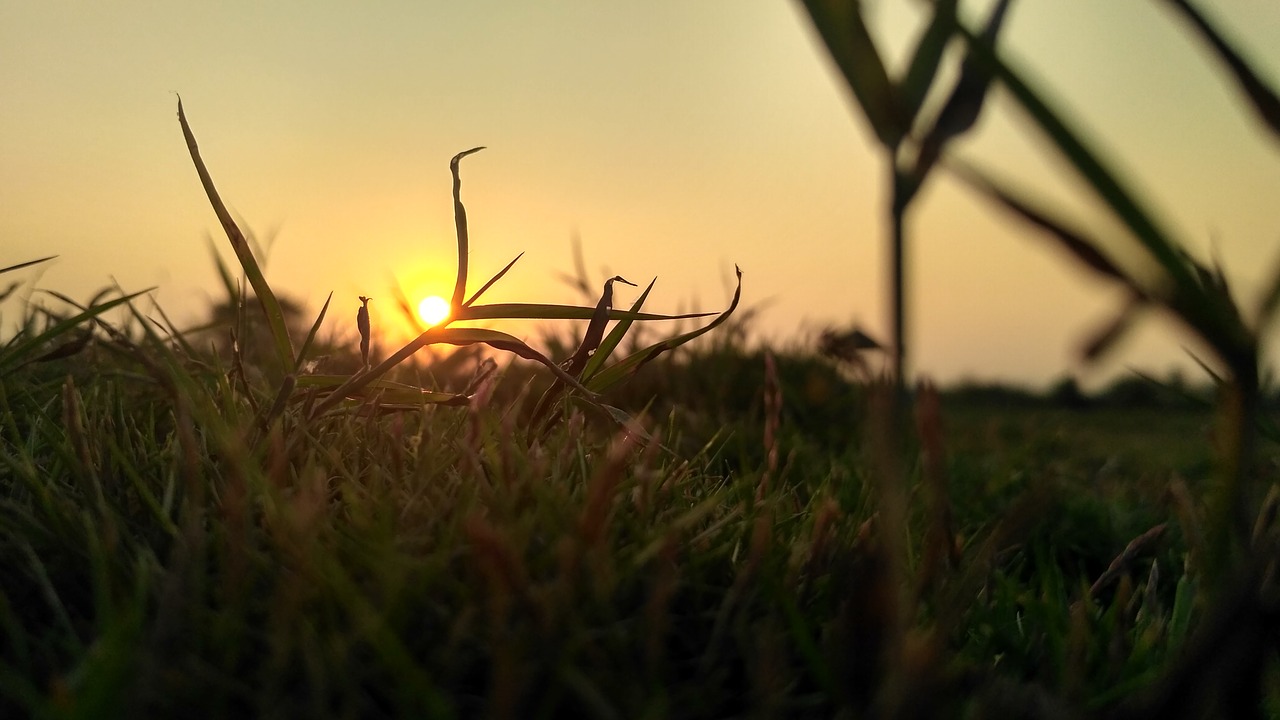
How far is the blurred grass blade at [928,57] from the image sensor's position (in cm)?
52

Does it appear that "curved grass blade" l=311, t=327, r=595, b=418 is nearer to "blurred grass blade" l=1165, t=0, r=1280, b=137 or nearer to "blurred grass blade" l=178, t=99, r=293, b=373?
"blurred grass blade" l=178, t=99, r=293, b=373

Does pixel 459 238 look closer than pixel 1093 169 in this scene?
No

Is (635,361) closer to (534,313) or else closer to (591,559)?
(534,313)

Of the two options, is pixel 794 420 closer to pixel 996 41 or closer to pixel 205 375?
pixel 205 375

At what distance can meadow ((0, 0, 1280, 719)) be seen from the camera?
0.52 metres

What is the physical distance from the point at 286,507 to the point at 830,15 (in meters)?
0.57

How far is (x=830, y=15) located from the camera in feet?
1.72

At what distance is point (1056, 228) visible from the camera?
482 mm

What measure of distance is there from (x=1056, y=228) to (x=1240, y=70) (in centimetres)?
19

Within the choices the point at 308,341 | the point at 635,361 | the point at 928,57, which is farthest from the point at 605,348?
the point at 928,57

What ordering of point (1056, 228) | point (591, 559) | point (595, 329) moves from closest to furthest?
1. point (1056, 228)
2. point (591, 559)
3. point (595, 329)

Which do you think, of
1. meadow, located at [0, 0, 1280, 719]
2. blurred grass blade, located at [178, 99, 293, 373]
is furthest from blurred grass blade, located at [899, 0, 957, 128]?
blurred grass blade, located at [178, 99, 293, 373]

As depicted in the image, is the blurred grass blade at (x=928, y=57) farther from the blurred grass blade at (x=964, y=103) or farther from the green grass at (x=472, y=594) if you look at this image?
the green grass at (x=472, y=594)

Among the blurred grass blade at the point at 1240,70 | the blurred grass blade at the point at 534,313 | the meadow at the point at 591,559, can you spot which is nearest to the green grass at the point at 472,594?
A: the meadow at the point at 591,559
